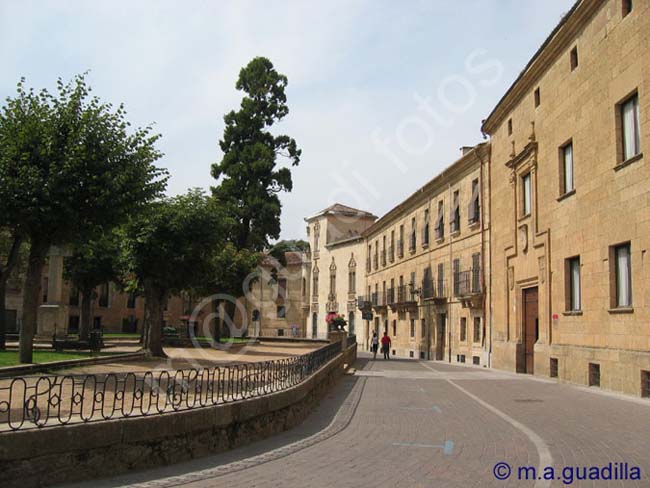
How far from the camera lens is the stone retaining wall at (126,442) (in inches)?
240

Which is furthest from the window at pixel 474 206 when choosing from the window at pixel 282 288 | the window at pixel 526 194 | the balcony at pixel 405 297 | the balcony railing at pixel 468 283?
the window at pixel 282 288

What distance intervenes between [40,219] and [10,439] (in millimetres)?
9890

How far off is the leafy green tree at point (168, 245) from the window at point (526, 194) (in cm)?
1139

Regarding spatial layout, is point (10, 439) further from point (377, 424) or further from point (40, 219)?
point (40, 219)

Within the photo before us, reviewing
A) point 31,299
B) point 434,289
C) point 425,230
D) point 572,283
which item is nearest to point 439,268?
point 434,289

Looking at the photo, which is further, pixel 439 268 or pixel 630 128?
pixel 439 268

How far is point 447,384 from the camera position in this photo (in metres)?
20.7

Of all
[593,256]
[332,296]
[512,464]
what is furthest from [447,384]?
[332,296]

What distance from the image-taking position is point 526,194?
82.2 feet

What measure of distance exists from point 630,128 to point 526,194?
27.0 ft

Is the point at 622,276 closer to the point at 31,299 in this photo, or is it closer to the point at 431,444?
the point at 431,444

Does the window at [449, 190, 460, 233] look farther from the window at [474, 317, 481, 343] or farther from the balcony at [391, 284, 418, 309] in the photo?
the balcony at [391, 284, 418, 309]

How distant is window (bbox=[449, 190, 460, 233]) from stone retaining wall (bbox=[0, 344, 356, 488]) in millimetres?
→ 26771

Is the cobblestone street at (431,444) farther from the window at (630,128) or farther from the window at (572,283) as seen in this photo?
the window at (630,128)
